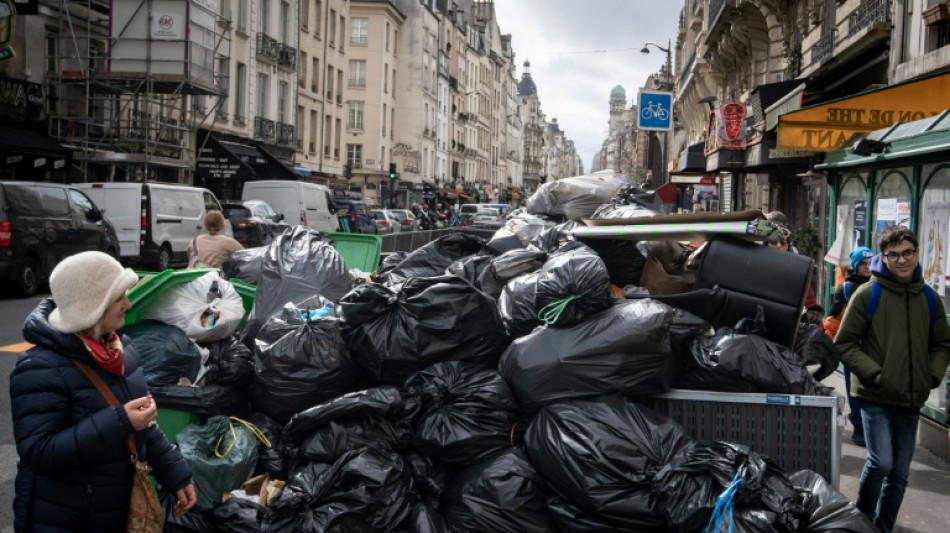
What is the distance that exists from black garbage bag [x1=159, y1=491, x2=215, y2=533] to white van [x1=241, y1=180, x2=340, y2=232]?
20.7 m

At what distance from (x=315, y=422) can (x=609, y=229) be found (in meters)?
1.96

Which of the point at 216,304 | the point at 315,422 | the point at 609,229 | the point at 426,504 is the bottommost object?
the point at 426,504

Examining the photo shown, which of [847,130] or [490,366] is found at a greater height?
[847,130]

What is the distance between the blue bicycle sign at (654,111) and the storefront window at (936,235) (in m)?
12.5

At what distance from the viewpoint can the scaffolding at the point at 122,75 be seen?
73.0 feet

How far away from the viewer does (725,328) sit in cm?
448

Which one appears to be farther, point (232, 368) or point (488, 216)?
point (488, 216)

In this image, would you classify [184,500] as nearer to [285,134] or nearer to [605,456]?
[605,456]

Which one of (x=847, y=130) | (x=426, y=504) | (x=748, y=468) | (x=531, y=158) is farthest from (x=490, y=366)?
(x=531, y=158)

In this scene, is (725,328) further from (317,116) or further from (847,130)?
(317,116)

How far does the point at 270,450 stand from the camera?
169 inches

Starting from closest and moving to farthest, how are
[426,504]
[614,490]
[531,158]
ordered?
[614,490]
[426,504]
[531,158]

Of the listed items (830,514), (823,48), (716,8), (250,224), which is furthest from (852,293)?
(716,8)

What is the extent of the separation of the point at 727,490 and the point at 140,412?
2.10 meters
